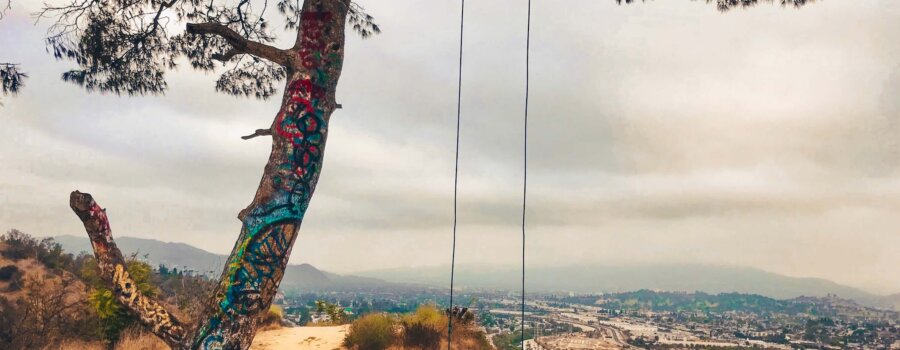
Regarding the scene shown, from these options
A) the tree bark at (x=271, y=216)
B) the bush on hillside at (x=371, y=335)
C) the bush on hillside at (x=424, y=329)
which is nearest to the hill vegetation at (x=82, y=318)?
the bush on hillside at (x=371, y=335)

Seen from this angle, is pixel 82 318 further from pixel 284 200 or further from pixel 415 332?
pixel 284 200

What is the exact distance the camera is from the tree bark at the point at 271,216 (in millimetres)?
4324

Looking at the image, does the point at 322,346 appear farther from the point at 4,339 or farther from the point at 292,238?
the point at 292,238

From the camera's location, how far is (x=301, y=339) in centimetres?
1273

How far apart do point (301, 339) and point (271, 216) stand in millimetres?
9300

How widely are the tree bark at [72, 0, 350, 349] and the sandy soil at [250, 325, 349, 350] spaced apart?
7654 millimetres

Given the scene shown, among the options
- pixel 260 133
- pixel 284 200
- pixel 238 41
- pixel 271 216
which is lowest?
pixel 271 216

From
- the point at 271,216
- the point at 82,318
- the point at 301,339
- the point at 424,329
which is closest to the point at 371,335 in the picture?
the point at 424,329

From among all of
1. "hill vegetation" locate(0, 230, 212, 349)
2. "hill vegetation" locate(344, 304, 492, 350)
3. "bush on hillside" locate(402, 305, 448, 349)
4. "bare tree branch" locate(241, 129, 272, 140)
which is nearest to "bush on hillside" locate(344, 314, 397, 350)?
"hill vegetation" locate(344, 304, 492, 350)

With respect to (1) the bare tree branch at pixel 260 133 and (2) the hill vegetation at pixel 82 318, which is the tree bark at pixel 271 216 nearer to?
(1) the bare tree branch at pixel 260 133

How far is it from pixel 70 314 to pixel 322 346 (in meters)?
5.51

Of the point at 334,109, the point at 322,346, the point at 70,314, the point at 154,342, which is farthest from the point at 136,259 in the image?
the point at 334,109

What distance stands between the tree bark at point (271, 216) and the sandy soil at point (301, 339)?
765 centimetres

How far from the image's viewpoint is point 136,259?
1274 cm
